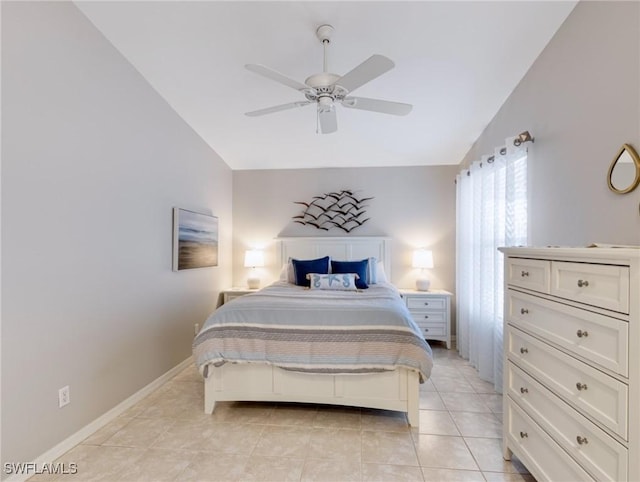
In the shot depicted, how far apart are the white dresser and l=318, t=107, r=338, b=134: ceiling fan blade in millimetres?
1523

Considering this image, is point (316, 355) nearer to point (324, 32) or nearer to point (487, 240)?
point (487, 240)

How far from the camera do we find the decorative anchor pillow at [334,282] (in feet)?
11.9

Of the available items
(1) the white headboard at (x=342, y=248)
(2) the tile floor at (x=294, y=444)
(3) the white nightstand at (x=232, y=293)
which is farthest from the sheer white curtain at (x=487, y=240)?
(3) the white nightstand at (x=232, y=293)

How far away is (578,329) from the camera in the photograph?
1.30m

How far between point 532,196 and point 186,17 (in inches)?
115

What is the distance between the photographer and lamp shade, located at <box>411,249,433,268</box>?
13.9 feet

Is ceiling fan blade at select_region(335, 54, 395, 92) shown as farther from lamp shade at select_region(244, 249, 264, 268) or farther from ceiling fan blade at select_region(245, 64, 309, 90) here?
lamp shade at select_region(244, 249, 264, 268)

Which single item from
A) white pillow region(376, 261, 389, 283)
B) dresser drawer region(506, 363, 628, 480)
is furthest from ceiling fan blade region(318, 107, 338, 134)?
white pillow region(376, 261, 389, 283)

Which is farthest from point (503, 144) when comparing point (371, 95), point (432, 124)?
point (371, 95)

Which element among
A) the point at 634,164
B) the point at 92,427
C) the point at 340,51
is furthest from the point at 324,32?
the point at 92,427

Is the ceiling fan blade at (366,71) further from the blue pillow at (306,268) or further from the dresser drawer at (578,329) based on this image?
the blue pillow at (306,268)

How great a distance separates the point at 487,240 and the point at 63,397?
3640mm

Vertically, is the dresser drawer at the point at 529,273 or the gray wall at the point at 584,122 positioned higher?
the gray wall at the point at 584,122

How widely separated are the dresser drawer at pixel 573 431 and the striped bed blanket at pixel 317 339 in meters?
0.65
